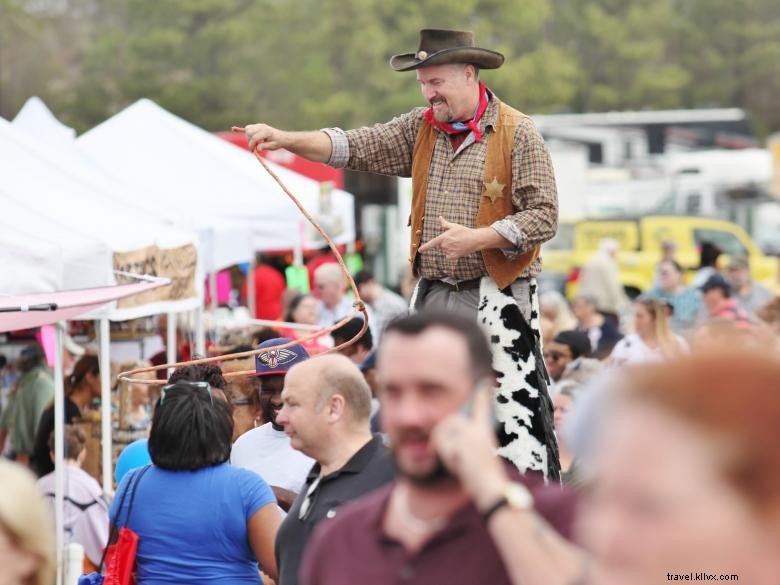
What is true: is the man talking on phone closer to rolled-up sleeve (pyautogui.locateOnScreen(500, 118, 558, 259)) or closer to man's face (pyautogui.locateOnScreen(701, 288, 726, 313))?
rolled-up sleeve (pyautogui.locateOnScreen(500, 118, 558, 259))

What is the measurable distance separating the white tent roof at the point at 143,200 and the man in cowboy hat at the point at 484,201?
425 cm

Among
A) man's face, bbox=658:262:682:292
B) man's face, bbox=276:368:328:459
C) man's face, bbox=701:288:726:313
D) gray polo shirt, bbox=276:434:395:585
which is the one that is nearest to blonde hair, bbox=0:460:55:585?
gray polo shirt, bbox=276:434:395:585

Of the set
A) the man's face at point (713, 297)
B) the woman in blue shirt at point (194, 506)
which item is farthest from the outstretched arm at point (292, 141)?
the man's face at point (713, 297)

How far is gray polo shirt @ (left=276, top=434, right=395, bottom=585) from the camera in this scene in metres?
3.85

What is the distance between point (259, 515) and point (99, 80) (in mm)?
47285

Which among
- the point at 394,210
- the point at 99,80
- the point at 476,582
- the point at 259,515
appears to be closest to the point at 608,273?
the point at 394,210

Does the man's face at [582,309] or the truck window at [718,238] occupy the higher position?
the truck window at [718,238]

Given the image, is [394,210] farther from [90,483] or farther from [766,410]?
[766,410]

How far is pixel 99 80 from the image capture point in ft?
166

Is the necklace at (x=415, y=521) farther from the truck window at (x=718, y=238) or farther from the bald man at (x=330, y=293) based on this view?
the truck window at (x=718, y=238)

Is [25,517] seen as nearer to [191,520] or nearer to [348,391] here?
[348,391]

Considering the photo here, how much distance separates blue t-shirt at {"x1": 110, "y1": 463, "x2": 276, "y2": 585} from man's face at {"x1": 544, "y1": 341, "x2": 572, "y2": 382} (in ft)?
17.6

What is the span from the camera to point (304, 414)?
3.99 metres

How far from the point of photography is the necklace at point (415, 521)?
2508mm
